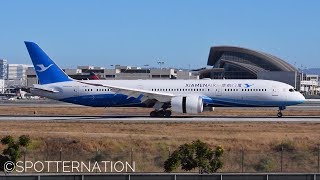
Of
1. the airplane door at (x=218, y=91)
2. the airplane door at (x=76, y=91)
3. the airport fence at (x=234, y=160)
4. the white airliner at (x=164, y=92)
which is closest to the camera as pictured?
the airport fence at (x=234, y=160)

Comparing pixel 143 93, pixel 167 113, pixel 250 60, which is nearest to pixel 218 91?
pixel 167 113

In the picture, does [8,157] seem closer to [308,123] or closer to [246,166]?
[246,166]

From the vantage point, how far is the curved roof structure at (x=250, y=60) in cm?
15300

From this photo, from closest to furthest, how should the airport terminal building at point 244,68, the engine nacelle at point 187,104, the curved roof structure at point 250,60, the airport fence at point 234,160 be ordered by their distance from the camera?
the airport fence at point 234,160
the engine nacelle at point 187,104
the airport terminal building at point 244,68
the curved roof structure at point 250,60

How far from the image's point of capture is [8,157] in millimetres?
29016

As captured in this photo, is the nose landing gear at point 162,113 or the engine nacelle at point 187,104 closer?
the engine nacelle at point 187,104

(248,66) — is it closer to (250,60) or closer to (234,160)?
(250,60)

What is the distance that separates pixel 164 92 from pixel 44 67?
11680 millimetres

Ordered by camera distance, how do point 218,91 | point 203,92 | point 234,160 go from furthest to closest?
1. point 203,92
2. point 218,91
3. point 234,160

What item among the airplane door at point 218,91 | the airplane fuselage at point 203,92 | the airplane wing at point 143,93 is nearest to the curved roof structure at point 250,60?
the airplane fuselage at point 203,92

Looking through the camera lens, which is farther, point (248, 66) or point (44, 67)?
point (248, 66)

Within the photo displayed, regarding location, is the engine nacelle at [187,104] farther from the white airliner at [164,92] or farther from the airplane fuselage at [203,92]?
the airplane fuselage at [203,92]

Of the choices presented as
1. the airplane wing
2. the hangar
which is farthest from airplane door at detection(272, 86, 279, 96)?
the hangar

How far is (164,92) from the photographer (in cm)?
6134
